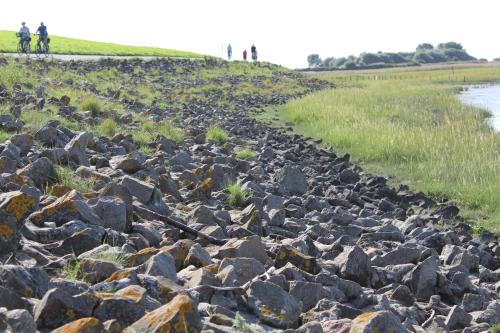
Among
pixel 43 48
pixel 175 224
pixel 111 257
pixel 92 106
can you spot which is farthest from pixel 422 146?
pixel 43 48

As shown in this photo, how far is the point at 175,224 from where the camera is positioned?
701 cm

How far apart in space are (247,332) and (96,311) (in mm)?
908

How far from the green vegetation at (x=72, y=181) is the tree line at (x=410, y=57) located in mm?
127013

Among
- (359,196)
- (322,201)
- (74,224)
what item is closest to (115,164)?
(322,201)

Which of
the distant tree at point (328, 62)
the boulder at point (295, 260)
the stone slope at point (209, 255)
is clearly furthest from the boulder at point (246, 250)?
the distant tree at point (328, 62)

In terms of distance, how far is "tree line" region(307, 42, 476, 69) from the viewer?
143 m

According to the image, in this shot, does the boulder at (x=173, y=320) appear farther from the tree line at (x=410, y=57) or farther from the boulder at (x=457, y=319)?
the tree line at (x=410, y=57)

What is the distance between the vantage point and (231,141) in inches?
726

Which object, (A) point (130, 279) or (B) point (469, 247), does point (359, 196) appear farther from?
(A) point (130, 279)

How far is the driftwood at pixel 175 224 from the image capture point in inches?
267

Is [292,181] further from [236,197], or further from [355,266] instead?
[355,266]

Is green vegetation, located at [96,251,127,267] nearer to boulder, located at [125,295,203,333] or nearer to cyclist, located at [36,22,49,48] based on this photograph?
boulder, located at [125,295,203,333]

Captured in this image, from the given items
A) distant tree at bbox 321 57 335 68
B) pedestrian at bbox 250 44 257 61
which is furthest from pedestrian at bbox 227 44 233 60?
distant tree at bbox 321 57 335 68

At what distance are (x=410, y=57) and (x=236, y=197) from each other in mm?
151081
